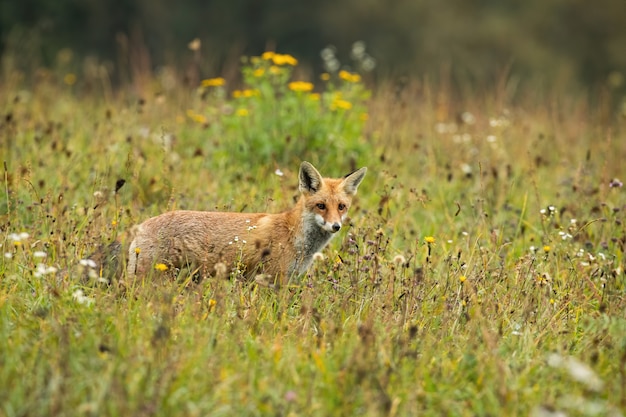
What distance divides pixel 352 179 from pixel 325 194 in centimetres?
32

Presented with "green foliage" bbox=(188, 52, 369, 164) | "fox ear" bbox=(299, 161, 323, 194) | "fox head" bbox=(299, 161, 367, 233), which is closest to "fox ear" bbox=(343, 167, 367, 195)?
"fox head" bbox=(299, 161, 367, 233)

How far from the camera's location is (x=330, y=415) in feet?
12.6

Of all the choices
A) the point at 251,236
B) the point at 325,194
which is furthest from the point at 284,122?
the point at 251,236

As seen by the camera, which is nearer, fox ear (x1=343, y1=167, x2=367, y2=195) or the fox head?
the fox head

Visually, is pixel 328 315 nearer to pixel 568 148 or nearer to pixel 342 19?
pixel 568 148

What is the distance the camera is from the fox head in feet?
20.1

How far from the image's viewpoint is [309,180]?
21.1 feet

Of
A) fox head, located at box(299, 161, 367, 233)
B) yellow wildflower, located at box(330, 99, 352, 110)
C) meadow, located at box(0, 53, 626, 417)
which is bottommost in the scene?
meadow, located at box(0, 53, 626, 417)

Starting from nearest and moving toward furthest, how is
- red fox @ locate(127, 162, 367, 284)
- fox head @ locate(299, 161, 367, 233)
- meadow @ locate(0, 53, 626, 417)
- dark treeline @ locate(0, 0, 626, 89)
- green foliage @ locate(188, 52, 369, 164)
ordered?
1. meadow @ locate(0, 53, 626, 417)
2. red fox @ locate(127, 162, 367, 284)
3. fox head @ locate(299, 161, 367, 233)
4. green foliage @ locate(188, 52, 369, 164)
5. dark treeline @ locate(0, 0, 626, 89)

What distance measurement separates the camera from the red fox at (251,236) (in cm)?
582

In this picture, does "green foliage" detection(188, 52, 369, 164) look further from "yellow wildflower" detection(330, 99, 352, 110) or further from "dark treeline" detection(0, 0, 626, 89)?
"dark treeline" detection(0, 0, 626, 89)

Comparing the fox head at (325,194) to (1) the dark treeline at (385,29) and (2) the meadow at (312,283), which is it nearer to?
(2) the meadow at (312,283)

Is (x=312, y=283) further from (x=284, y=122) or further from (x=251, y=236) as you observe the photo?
(x=284, y=122)

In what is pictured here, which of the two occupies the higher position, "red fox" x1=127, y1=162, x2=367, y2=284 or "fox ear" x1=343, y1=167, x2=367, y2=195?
"fox ear" x1=343, y1=167, x2=367, y2=195
